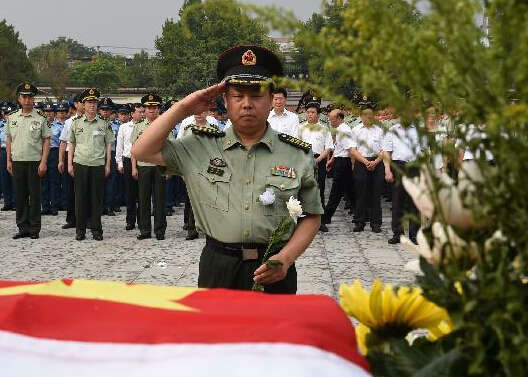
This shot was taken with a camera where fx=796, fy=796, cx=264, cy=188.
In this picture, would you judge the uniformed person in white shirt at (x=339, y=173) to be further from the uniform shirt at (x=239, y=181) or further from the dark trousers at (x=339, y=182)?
the uniform shirt at (x=239, y=181)

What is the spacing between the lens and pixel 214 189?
10.1ft

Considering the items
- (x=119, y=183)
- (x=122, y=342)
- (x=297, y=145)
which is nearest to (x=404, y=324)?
(x=122, y=342)

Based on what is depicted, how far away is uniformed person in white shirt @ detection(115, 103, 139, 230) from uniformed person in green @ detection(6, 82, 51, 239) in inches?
51.7

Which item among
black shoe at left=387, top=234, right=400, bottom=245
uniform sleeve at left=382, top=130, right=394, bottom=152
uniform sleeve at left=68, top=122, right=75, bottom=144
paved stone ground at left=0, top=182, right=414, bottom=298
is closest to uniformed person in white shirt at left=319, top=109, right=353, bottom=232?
paved stone ground at left=0, top=182, right=414, bottom=298

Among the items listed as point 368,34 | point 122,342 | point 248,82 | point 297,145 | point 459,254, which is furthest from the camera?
point 297,145

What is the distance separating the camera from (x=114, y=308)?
1.67 meters

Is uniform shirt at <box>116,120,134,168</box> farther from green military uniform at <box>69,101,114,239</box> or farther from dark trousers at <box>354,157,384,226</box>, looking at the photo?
dark trousers at <box>354,157,384,226</box>

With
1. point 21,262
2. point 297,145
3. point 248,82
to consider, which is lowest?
point 21,262

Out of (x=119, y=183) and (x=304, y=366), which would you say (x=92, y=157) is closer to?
(x=119, y=183)

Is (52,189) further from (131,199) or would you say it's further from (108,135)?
(108,135)

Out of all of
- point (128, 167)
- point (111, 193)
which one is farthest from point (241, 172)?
point (111, 193)

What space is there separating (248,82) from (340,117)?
7716mm

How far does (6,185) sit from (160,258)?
6.71 meters

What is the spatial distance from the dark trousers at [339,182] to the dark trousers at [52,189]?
15.3 feet
